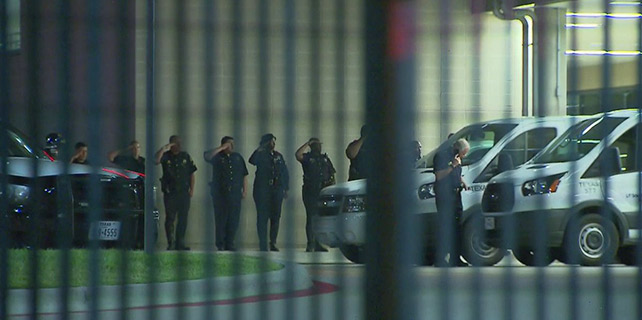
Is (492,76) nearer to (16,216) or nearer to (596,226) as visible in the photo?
(596,226)

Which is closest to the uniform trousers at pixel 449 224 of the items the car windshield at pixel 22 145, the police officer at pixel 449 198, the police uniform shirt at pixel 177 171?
the police officer at pixel 449 198

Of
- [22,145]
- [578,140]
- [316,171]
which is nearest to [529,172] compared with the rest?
[578,140]

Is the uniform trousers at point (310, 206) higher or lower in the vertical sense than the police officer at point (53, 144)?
lower

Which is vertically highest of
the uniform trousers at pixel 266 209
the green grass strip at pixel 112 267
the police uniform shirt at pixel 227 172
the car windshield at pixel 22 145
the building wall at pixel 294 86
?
the building wall at pixel 294 86

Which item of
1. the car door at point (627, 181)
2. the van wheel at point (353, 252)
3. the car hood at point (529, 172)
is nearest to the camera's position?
the van wheel at point (353, 252)

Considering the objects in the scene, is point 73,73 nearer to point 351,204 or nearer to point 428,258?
point 351,204

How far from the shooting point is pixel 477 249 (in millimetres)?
2752

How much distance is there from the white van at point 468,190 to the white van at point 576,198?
4 cm

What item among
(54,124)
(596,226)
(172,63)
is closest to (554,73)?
(596,226)

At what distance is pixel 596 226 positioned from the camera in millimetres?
2904

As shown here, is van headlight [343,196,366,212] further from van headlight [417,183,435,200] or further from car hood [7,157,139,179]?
car hood [7,157,139,179]

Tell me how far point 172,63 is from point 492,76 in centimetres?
79

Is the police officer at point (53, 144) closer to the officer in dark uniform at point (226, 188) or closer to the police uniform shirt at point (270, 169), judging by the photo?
the officer in dark uniform at point (226, 188)

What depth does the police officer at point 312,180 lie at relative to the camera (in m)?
2.64
